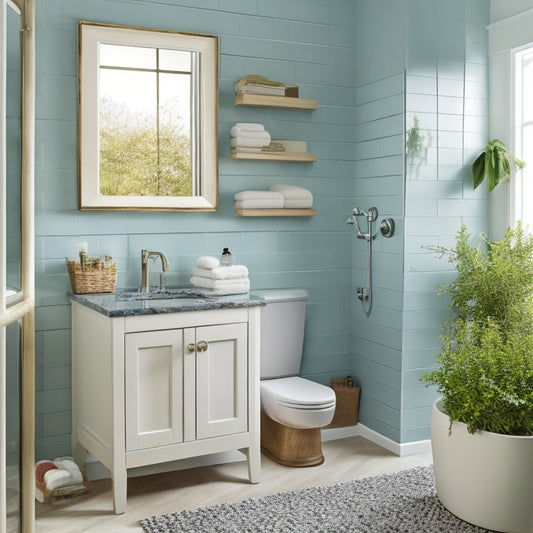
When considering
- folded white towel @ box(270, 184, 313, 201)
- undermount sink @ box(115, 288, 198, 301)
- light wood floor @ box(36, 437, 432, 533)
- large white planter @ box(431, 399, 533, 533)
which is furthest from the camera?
folded white towel @ box(270, 184, 313, 201)

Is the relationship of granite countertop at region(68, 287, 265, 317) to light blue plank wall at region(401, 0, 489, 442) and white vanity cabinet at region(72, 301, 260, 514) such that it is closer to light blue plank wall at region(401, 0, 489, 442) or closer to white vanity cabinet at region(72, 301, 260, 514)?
white vanity cabinet at region(72, 301, 260, 514)

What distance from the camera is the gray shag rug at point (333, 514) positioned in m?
2.86

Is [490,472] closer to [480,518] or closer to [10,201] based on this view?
[480,518]

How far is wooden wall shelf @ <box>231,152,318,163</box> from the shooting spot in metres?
3.72

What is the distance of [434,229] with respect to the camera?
3.78 metres

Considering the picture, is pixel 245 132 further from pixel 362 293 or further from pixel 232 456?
pixel 232 456

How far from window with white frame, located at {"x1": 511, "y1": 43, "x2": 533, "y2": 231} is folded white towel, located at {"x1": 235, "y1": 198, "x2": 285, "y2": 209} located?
4.21ft

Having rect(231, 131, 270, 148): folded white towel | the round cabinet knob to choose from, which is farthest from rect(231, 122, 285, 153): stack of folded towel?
the round cabinet knob

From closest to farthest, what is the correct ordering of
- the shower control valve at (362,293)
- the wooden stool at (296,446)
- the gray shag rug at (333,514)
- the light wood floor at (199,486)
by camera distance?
the gray shag rug at (333,514), the light wood floor at (199,486), the wooden stool at (296,446), the shower control valve at (362,293)

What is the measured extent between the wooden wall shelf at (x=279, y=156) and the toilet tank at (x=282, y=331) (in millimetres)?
736

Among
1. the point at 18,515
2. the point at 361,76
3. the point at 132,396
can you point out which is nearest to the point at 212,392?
the point at 132,396

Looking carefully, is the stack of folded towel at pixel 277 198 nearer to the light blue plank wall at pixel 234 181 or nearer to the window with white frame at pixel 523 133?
the light blue plank wall at pixel 234 181

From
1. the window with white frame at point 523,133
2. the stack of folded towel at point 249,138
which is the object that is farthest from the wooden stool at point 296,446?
the window with white frame at point 523,133

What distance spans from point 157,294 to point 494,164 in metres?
1.94
